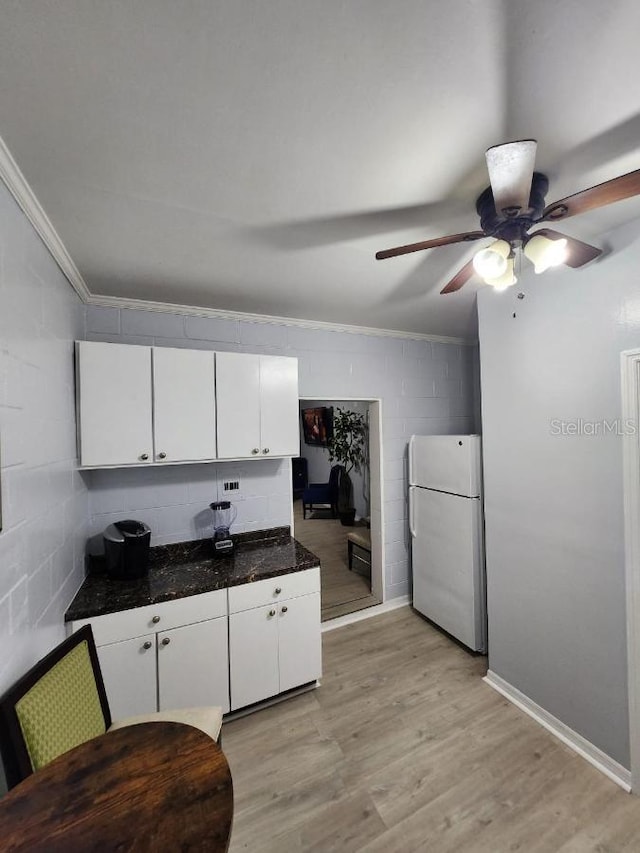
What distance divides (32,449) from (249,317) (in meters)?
1.71

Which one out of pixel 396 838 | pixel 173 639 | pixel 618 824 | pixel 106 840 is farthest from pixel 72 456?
pixel 618 824

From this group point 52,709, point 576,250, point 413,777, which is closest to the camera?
point 52,709

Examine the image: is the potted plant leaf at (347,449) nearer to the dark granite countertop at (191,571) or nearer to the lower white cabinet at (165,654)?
the dark granite countertop at (191,571)

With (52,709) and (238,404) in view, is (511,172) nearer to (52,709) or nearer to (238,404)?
(238,404)

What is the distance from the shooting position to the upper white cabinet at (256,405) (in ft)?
7.30

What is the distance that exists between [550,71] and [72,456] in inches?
92.0

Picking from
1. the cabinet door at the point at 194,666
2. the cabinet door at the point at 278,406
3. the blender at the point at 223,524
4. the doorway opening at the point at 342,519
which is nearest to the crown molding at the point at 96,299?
the cabinet door at the point at 278,406

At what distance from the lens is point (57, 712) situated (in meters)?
1.08

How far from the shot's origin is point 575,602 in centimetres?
176

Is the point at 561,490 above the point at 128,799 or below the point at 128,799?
above

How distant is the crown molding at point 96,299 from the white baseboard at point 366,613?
8.20 ft

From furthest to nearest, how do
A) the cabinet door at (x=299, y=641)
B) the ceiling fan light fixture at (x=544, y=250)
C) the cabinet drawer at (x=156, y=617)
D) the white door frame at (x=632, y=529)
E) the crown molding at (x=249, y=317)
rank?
1. the crown molding at (x=249, y=317)
2. the cabinet door at (x=299, y=641)
3. the cabinet drawer at (x=156, y=617)
4. the white door frame at (x=632, y=529)
5. the ceiling fan light fixture at (x=544, y=250)

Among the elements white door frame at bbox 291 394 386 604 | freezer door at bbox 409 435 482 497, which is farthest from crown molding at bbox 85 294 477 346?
freezer door at bbox 409 435 482 497

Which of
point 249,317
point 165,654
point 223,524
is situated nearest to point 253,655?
point 165,654
